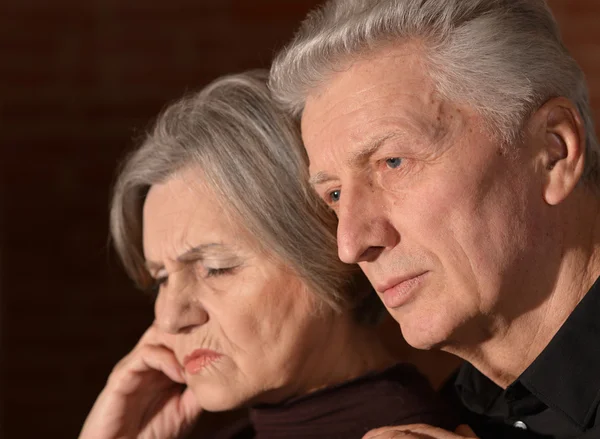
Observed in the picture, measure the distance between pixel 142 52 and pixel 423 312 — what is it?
1956 millimetres

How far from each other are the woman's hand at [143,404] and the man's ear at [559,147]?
1011 millimetres

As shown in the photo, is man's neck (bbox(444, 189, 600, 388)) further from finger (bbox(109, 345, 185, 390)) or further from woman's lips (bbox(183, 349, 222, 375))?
finger (bbox(109, 345, 185, 390))

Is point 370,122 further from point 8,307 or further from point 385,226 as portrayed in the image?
point 8,307

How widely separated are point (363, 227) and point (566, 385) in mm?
431

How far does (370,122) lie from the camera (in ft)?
4.91

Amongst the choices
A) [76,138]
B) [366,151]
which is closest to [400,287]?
[366,151]

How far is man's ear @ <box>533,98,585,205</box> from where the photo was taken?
4.88 feet

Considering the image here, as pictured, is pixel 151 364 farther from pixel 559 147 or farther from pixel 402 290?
pixel 559 147

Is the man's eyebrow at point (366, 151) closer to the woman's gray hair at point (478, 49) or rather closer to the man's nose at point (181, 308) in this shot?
the woman's gray hair at point (478, 49)

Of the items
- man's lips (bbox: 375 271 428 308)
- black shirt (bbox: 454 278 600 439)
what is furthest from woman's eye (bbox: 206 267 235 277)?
black shirt (bbox: 454 278 600 439)

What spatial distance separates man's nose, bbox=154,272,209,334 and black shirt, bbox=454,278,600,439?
65cm

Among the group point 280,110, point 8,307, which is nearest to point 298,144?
point 280,110

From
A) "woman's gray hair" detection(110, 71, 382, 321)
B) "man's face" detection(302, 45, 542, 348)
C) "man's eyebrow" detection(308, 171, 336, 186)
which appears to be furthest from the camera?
"woman's gray hair" detection(110, 71, 382, 321)

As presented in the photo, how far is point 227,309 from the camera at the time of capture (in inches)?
70.3
